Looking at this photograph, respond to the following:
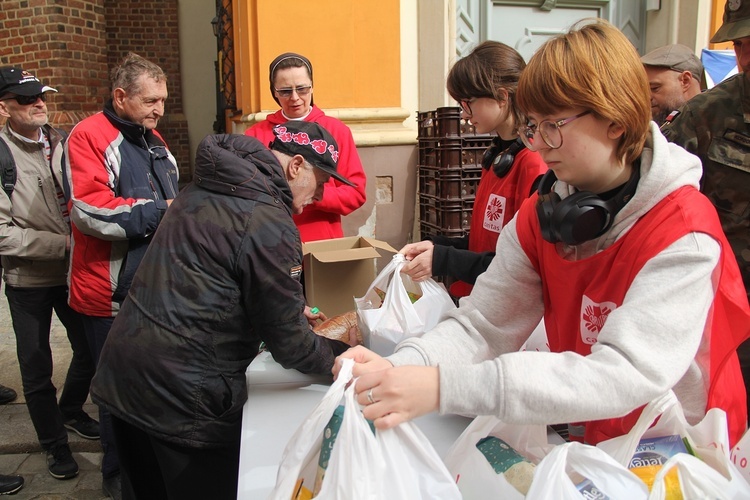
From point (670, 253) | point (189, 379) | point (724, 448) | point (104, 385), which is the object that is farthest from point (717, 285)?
point (104, 385)

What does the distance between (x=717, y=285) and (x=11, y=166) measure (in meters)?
3.40

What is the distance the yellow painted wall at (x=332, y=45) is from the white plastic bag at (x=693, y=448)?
4253 mm

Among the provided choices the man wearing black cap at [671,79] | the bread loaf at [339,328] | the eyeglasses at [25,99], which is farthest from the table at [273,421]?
the man wearing black cap at [671,79]

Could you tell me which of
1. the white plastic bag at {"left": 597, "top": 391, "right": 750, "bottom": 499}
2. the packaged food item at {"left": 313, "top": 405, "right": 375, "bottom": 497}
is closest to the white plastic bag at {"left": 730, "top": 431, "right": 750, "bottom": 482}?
the white plastic bag at {"left": 597, "top": 391, "right": 750, "bottom": 499}

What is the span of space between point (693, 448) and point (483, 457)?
1.19 feet

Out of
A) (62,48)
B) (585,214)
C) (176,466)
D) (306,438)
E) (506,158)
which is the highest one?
(62,48)

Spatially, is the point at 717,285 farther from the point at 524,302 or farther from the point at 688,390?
the point at 524,302

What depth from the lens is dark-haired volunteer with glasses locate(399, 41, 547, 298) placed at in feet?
7.05

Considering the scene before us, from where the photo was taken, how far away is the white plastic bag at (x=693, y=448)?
0.98m

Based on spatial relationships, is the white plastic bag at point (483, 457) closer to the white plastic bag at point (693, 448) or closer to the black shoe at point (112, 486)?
the white plastic bag at point (693, 448)

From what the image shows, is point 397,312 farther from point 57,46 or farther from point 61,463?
point 57,46

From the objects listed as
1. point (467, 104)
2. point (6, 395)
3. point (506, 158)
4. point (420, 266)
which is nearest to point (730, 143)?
point (506, 158)

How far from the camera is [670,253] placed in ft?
3.48

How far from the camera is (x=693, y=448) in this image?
107 cm
